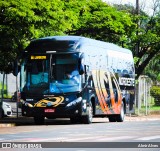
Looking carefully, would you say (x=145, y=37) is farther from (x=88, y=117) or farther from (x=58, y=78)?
(x=58, y=78)

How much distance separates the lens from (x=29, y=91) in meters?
28.5

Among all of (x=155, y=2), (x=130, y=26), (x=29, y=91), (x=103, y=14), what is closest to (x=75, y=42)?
(x=29, y=91)

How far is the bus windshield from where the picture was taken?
28203 mm

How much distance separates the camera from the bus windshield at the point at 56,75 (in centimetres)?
2820

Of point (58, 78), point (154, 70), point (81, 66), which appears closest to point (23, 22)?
point (58, 78)

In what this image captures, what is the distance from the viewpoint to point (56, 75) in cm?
2825

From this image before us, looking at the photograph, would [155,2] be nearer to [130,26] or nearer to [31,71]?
[130,26]

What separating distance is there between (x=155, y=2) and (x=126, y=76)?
17865mm

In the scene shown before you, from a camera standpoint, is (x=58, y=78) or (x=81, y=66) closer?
(x=81, y=66)

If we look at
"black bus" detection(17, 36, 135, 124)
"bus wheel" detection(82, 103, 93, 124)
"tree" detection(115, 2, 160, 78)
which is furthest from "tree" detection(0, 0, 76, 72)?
"tree" detection(115, 2, 160, 78)

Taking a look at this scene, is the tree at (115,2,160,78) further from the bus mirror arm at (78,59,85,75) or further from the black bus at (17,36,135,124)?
the bus mirror arm at (78,59,85,75)

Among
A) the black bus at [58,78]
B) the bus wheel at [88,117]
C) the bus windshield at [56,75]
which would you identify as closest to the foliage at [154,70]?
the bus wheel at [88,117]

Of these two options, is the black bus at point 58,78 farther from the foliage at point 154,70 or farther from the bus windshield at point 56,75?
the foliage at point 154,70

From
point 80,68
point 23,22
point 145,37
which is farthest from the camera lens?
point 145,37
